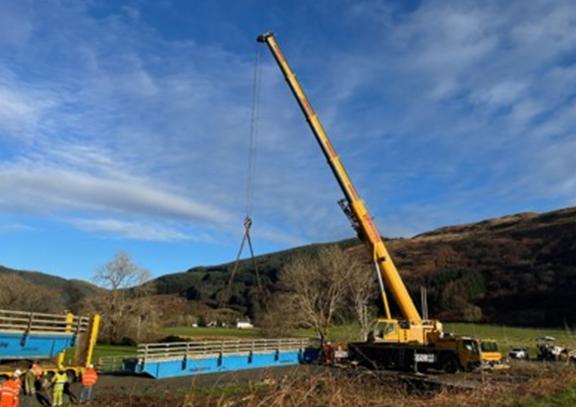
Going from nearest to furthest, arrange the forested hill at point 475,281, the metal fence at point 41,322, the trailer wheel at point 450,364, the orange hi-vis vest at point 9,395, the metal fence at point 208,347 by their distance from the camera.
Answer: the orange hi-vis vest at point 9,395 < the metal fence at point 41,322 < the metal fence at point 208,347 < the trailer wheel at point 450,364 < the forested hill at point 475,281

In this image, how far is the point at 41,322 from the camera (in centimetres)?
2167

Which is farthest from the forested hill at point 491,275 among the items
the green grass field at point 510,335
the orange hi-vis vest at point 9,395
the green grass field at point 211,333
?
the orange hi-vis vest at point 9,395

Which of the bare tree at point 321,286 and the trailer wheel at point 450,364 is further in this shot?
the bare tree at point 321,286

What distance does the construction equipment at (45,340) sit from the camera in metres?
20.1

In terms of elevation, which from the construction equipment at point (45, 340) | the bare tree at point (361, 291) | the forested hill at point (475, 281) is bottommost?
the construction equipment at point (45, 340)

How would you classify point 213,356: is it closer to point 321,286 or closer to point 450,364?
point 450,364

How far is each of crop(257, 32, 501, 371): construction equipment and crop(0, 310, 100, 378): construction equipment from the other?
46.7ft

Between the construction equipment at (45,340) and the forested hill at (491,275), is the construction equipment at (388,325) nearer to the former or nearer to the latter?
the construction equipment at (45,340)

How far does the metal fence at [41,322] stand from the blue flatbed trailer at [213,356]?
4296mm

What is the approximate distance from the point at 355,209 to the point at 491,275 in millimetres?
103977

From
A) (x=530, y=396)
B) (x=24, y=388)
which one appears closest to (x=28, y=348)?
(x=24, y=388)

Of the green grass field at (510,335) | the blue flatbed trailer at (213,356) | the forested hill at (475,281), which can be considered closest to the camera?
the blue flatbed trailer at (213,356)

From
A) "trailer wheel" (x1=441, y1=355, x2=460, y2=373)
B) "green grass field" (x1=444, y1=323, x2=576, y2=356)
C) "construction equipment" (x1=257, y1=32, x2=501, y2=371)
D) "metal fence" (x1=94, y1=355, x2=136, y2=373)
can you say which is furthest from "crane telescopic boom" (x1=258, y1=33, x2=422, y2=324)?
"green grass field" (x1=444, y1=323, x2=576, y2=356)

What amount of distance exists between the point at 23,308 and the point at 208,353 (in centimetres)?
4417
